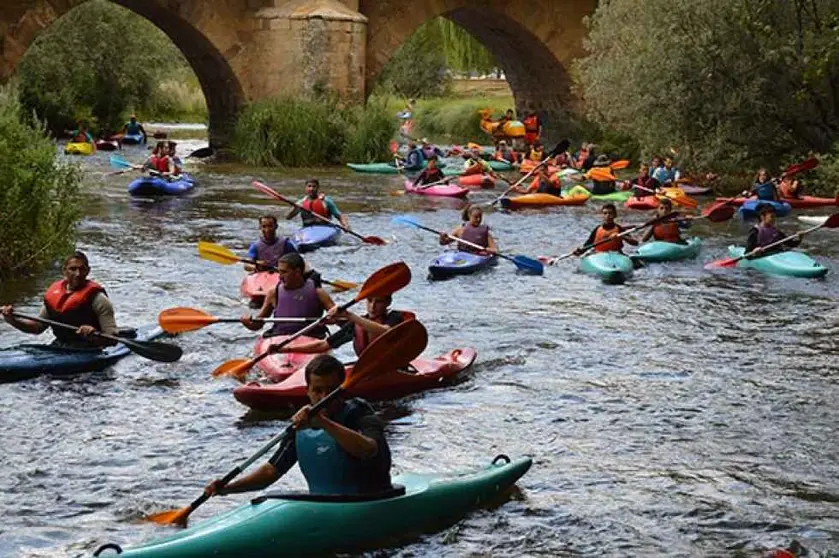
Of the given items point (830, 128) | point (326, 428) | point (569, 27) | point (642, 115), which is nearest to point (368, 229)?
point (642, 115)

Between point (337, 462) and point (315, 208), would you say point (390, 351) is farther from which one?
point (315, 208)

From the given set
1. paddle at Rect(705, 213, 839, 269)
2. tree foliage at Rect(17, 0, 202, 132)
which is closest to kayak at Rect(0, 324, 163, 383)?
paddle at Rect(705, 213, 839, 269)

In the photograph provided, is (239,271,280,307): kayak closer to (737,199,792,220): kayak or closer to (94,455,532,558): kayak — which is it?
(94,455,532,558): kayak

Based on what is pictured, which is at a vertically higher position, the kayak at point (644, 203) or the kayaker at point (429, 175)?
the kayaker at point (429, 175)

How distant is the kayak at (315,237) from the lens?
1388cm

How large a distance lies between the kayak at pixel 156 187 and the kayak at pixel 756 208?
7.63m

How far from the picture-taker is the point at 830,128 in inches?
753

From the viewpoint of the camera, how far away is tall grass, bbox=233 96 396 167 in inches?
925

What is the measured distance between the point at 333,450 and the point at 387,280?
198cm

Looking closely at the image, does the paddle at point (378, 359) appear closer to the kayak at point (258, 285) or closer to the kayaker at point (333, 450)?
the kayaker at point (333, 450)

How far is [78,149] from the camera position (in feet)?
85.2

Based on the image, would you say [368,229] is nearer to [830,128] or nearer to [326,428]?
[830,128]

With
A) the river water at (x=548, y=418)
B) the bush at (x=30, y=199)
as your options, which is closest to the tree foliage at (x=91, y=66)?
the bush at (x=30, y=199)

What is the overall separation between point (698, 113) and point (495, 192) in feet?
11.9
